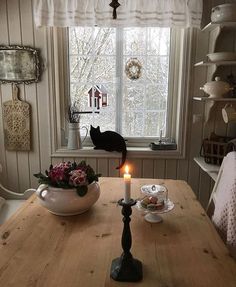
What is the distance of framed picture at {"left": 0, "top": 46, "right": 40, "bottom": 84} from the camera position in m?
2.18

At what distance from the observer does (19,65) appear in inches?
87.1

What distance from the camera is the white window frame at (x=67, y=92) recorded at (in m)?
2.17

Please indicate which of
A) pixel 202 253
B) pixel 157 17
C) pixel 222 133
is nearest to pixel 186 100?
pixel 222 133

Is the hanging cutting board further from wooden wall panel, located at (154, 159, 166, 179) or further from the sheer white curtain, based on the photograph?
wooden wall panel, located at (154, 159, 166, 179)

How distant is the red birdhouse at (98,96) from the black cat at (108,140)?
0.24m

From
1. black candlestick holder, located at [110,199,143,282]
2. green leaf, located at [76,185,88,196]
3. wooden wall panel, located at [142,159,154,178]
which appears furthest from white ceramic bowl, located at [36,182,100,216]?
wooden wall panel, located at [142,159,154,178]

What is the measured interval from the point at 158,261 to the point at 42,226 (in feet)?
1.73

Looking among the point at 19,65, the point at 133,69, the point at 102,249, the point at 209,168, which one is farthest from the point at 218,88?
the point at 19,65

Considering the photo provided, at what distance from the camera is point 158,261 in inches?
37.3

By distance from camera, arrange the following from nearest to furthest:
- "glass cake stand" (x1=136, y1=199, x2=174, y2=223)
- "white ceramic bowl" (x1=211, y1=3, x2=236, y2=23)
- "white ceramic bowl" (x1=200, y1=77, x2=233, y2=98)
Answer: "glass cake stand" (x1=136, y1=199, x2=174, y2=223) < "white ceramic bowl" (x1=211, y1=3, x2=236, y2=23) < "white ceramic bowl" (x1=200, y1=77, x2=233, y2=98)

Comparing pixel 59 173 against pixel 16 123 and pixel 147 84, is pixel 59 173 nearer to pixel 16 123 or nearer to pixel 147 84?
pixel 16 123

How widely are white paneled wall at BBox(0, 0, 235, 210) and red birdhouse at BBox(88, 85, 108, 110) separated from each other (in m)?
0.36

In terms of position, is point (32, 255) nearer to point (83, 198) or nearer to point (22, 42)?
point (83, 198)

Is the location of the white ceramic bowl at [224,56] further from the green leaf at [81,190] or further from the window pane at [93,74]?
the green leaf at [81,190]
